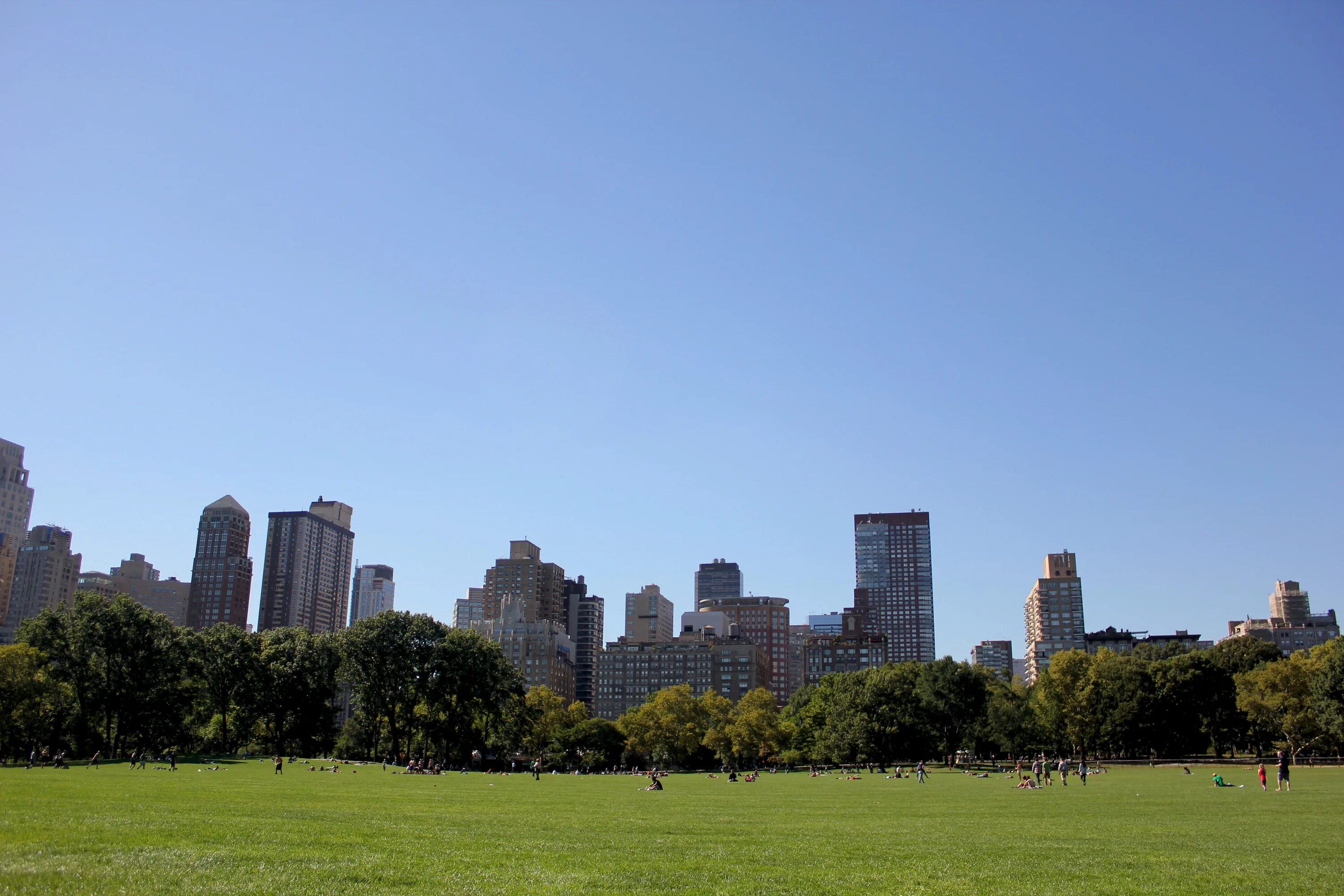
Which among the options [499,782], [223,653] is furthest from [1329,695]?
[223,653]

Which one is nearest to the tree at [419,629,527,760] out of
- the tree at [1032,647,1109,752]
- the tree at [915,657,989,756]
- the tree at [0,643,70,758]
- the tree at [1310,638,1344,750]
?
the tree at [0,643,70,758]

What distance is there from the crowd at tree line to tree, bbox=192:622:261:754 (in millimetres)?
181

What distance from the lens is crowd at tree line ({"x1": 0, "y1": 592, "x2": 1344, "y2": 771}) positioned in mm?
90250

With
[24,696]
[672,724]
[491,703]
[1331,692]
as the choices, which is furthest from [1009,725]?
[24,696]

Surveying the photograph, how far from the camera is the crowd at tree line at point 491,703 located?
90250 millimetres

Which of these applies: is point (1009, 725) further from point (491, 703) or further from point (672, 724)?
point (491, 703)

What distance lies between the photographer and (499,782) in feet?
216

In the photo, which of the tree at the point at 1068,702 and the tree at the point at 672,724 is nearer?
the tree at the point at 1068,702

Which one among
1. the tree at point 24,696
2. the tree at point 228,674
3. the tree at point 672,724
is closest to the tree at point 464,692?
the tree at point 228,674

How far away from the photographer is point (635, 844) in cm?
2322

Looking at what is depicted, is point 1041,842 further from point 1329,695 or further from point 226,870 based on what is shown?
point 1329,695

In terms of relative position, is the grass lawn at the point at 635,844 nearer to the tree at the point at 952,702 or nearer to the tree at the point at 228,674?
the tree at the point at 228,674

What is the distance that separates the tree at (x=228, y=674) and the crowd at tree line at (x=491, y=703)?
0.18 meters

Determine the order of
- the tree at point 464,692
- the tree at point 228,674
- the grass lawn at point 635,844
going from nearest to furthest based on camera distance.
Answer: the grass lawn at point 635,844 → the tree at point 228,674 → the tree at point 464,692
